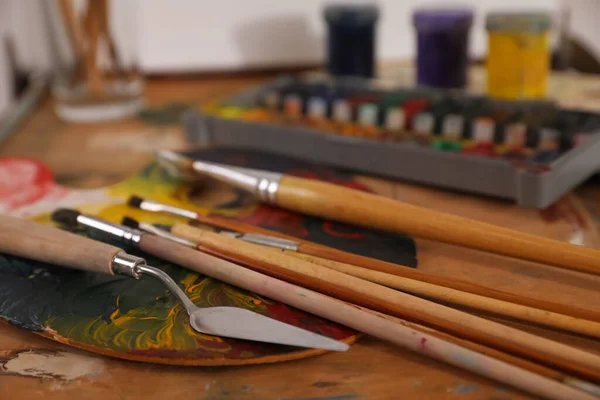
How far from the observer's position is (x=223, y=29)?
104 cm

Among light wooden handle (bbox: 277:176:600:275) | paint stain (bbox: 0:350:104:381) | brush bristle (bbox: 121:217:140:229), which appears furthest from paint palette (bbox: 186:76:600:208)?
paint stain (bbox: 0:350:104:381)

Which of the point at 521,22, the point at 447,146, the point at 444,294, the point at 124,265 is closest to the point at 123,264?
the point at 124,265

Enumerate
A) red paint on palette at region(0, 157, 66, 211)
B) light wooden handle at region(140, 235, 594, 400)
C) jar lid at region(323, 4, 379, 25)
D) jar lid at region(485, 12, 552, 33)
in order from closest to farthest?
light wooden handle at region(140, 235, 594, 400)
red paint on palette at region(0, 157, 66, 211)
jar lid at region(485, 12, 552, 33)
jar lid at region(323, 4, 379, 25)

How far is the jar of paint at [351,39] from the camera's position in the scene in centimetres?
84

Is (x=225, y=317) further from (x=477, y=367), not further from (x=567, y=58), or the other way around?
(x=567, y=58)

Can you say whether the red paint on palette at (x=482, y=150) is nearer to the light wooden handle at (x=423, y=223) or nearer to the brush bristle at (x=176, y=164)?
the light wooden handle at (x=423, y=223)

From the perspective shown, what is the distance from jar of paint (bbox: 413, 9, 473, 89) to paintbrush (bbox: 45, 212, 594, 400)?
48cm

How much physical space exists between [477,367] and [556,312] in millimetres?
71

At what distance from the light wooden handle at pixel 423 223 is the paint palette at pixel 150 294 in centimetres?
2

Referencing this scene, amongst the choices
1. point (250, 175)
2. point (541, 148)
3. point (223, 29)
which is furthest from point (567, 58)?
point (250, 175)

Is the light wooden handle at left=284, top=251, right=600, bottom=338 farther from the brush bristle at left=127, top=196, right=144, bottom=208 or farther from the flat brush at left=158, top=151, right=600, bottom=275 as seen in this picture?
the brush bristle at left=127, top=196, right=144, bottom=208

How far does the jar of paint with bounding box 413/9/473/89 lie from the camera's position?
0.76m

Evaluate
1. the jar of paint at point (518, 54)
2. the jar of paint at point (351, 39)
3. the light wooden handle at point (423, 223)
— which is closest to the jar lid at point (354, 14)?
the jar of paint at point (351, 39)

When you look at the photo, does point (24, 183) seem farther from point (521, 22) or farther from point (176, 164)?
point (521, 22)
